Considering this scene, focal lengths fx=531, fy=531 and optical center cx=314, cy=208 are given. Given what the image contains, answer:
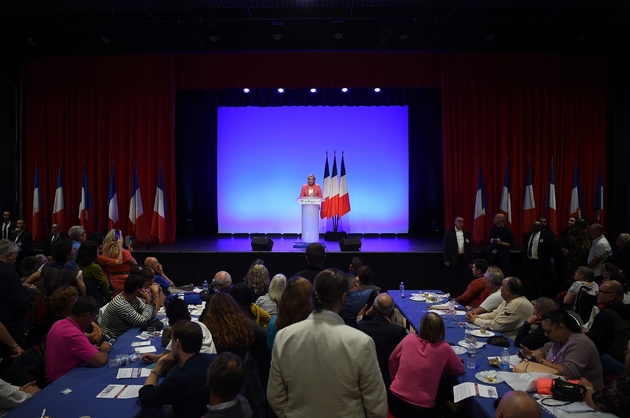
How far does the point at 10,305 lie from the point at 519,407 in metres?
4.65

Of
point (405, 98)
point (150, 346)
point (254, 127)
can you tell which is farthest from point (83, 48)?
point (150, 346)

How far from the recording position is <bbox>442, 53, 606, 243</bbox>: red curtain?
1187cm

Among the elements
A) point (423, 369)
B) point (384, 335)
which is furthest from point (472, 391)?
point (384, 335)

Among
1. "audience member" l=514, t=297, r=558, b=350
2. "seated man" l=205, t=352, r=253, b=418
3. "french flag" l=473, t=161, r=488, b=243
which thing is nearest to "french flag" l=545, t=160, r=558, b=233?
"french flag" l=473, t=161, r=488, b=243

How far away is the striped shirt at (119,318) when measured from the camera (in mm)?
4902

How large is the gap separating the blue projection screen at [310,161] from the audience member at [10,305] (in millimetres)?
8096

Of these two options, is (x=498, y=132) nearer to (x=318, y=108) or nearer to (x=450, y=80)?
(x=450, y=80)

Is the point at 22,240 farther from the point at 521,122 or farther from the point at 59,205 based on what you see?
the point at 521,122

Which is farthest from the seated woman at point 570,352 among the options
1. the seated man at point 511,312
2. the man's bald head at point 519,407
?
the man's bald head at point 519,407

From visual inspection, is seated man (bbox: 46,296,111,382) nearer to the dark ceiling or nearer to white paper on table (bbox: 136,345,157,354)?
white paper on table (bbox: 136,345,157,354)

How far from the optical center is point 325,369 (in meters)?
2.67

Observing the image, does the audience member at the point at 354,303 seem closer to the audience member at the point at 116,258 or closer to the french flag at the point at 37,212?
the audience member at the point at 116,258

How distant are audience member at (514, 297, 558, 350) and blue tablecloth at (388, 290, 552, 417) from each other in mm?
105

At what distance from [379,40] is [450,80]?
8.40ft
